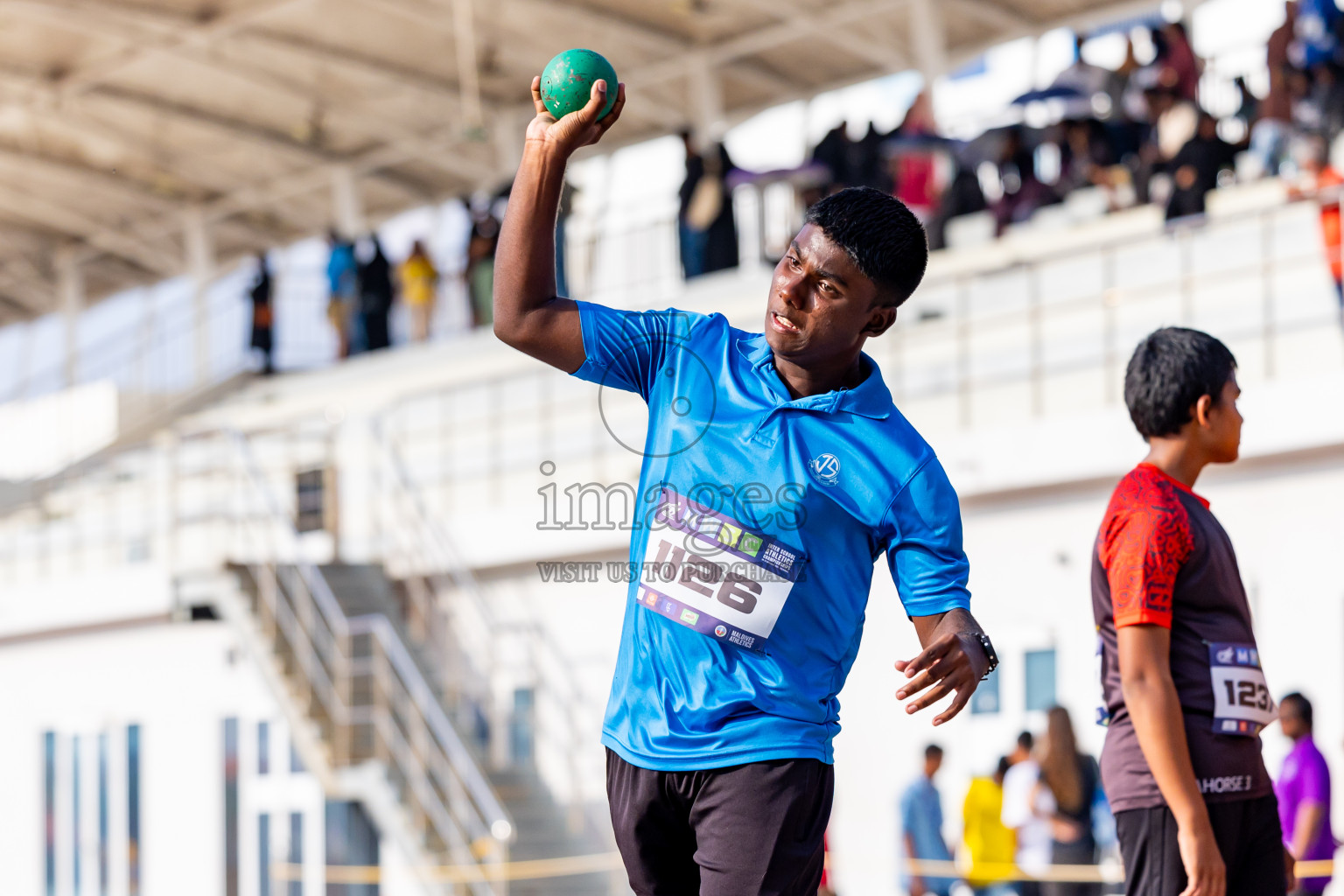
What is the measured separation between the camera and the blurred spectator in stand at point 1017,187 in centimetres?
1396

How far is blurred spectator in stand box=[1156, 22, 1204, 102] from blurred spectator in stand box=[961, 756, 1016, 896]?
653 centimetres

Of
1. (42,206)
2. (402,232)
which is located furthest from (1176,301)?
(42,206)

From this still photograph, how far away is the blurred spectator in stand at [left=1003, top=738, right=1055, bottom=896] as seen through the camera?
859 centimetres

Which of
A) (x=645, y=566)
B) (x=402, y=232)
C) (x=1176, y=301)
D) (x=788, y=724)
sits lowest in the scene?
(x=788, y=724)

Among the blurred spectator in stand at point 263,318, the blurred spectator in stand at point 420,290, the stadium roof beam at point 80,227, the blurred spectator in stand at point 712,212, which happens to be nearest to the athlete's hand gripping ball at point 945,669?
the blurred spectator in stand at point 712,212

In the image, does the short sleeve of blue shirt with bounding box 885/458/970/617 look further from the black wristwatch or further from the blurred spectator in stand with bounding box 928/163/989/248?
the blurred spectator in stand with bounding box 928/163/989/248

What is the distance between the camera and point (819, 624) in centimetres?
259

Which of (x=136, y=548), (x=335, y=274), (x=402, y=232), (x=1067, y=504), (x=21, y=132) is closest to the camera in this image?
(x=1067, y=504)

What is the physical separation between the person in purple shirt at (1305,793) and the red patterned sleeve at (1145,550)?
3902mm

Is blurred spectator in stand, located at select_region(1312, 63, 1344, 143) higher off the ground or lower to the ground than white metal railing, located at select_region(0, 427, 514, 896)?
higher

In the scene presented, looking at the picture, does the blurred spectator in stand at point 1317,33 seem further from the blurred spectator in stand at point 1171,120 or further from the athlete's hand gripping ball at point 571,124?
the athlete's hand gripping ball at point 571,124

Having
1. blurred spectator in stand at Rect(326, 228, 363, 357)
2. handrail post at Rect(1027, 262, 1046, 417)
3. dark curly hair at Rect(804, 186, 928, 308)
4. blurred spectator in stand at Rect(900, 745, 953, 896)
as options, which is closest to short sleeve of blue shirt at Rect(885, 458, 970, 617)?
dark curly hair at Rect(804, 186, 928, 308)

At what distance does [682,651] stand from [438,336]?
18.7 meters

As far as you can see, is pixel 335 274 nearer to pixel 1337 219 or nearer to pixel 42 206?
pixel 42 206
